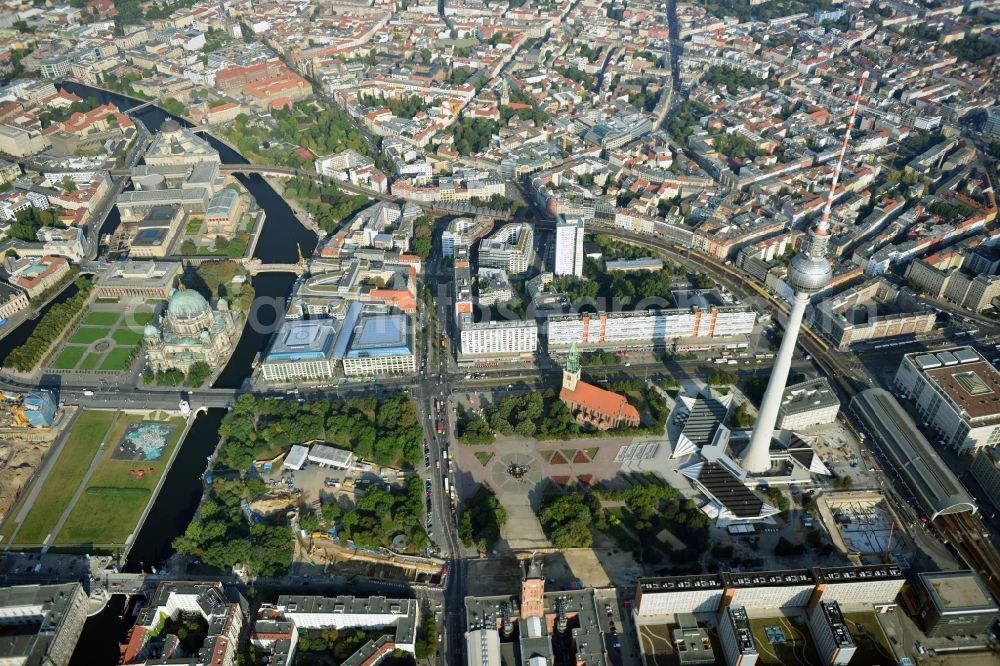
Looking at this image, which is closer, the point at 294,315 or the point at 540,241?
the point at 294,315

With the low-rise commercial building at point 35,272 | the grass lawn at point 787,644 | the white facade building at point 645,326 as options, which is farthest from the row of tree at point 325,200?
the grass lawn at point 787,644

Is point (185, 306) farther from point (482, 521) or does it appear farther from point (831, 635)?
point (831, 635)

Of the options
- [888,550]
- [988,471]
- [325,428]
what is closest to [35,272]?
[325,428]

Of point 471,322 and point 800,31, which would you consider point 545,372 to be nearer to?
point 471,322

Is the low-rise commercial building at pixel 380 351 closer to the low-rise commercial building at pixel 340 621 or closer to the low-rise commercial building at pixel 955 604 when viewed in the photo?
the low-rise commercial building at pixel 340 621

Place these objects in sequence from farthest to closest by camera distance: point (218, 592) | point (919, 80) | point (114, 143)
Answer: point (919, 80) < point (114, 143) < point (218, 592)

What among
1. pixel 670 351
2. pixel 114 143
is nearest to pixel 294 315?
pixel 670 351
